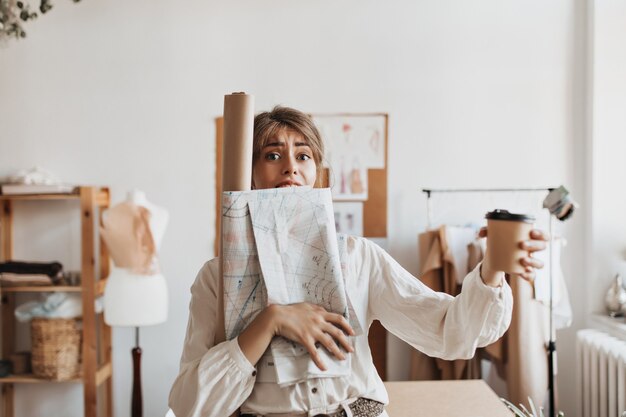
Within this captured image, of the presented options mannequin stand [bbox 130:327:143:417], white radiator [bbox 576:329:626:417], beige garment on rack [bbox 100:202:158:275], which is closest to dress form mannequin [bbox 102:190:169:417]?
beige garment on rack [bbox 100:202:158:275]

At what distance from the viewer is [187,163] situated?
317 centimetres

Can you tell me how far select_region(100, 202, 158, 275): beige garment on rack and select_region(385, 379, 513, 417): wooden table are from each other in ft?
4.46

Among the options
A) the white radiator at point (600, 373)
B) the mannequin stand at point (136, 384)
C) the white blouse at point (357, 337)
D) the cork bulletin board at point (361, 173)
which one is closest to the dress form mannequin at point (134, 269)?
the mannequin stand at point (136, 384)

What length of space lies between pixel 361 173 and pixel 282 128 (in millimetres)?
1940

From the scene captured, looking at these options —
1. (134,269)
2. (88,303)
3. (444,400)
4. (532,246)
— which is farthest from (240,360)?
(88,303)

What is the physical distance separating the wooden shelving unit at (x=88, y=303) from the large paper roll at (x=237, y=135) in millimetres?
2114

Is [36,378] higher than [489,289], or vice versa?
[489,289]

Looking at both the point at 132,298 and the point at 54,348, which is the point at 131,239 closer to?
the point at 132,298

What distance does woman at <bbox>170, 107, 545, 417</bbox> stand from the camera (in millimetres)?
989

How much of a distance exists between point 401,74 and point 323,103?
1.43 feet

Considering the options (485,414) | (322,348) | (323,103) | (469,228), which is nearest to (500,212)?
(322,348)

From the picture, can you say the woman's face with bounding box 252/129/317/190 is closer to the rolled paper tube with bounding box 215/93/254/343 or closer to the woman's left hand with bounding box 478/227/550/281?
the rolled paper tube with bounding box 215/93/254/343

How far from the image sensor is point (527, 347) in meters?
2.62

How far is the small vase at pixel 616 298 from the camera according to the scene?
2.83m
